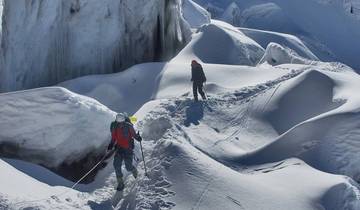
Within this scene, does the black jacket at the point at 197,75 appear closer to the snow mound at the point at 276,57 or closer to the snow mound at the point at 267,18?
the snow mound at the point at 276,57

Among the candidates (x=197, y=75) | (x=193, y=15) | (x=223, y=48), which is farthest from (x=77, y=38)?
(x=193, y=15)

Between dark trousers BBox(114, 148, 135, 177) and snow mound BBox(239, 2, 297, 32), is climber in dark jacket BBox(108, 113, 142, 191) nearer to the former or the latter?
dark trousers BBox(114, 148, 135, 177)

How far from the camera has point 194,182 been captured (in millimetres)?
11734

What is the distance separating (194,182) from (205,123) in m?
4.76

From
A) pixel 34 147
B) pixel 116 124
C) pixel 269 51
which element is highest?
pixel 116 124

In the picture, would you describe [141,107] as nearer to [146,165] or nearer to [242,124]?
[242,124]

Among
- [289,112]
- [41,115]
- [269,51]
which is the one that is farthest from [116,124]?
[269,51]

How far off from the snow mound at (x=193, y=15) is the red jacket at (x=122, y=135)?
24.2 meters

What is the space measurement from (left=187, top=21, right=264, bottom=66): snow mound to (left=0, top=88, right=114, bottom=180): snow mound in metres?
11.9

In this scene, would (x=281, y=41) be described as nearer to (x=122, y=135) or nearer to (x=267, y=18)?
(x=267, y=18)

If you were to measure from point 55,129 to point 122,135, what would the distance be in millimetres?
2258

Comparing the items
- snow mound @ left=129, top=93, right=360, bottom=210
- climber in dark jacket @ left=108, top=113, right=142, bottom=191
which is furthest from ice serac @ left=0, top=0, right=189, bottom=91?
climber in dark jacket @ left=108, top=113, right=142, bottom=191

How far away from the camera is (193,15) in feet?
120

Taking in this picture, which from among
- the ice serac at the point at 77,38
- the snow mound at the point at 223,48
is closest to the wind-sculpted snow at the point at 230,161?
the ice serac at the point at 77,38
